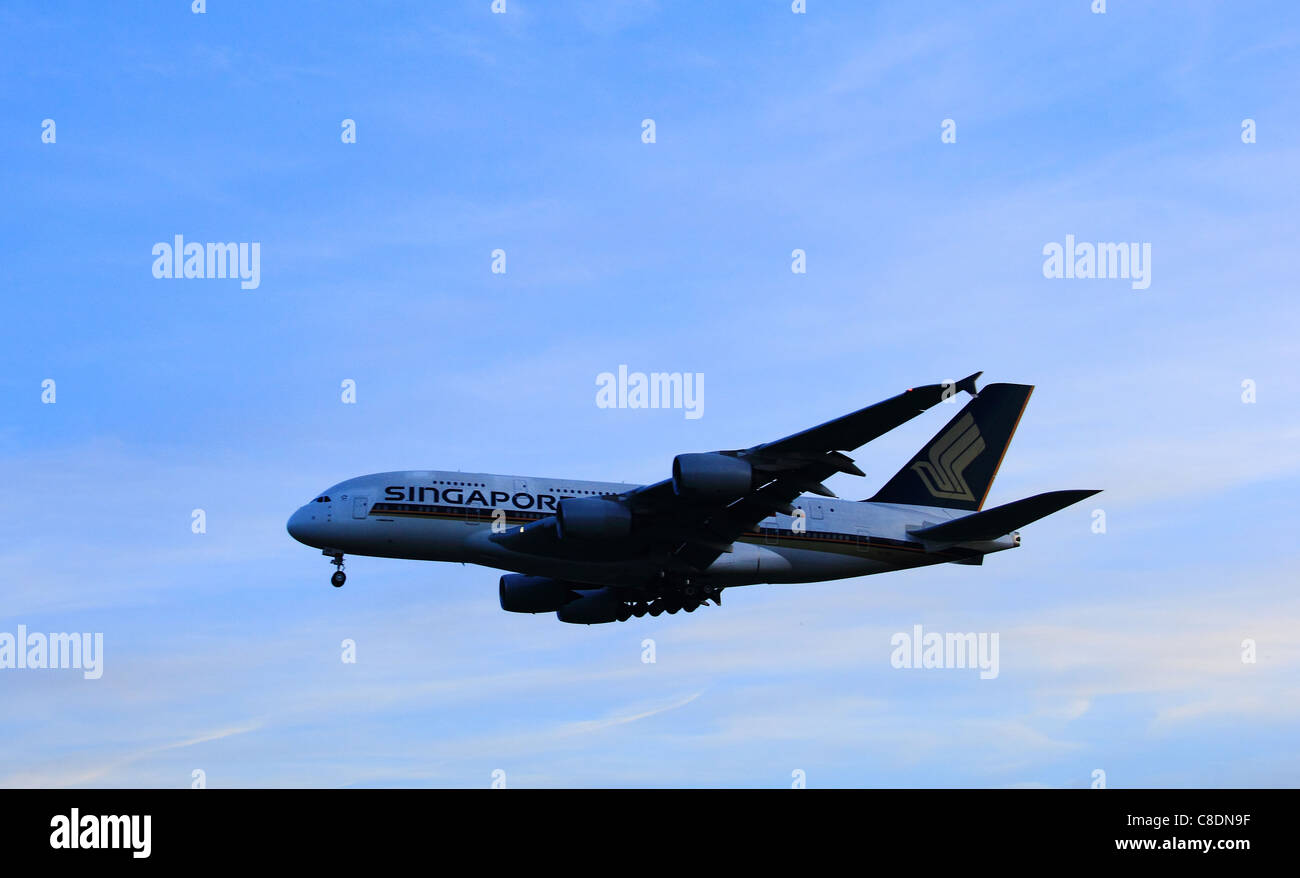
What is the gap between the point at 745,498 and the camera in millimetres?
44562

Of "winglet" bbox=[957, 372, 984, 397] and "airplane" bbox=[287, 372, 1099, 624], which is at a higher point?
"winglet" bbox=[957, 372, 984, 397]

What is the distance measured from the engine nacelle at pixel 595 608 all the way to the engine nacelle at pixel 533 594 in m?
0.33

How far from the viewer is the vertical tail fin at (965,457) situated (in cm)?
5491

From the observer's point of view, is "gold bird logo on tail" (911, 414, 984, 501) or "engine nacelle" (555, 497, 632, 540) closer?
"engine nacelle" (555, 497, 632, 540)

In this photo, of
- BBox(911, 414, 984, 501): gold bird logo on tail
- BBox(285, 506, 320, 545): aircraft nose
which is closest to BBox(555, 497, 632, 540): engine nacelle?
BBox(285, 506, 320, 545): aircraft nose

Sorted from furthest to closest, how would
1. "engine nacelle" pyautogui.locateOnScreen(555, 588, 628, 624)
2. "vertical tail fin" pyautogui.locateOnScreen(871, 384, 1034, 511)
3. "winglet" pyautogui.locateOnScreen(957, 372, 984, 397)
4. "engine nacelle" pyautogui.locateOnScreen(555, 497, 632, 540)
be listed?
"vertical tail fin" pyautogui.locateOnScreen(871, 384, 1034, 511) → "engine nacelle" pyautogui.locateOnScreen(555, 588, 628, 624) → "engine nacelle" pyautogui.locateOnScreen(555, 497, 632, 540) → "winglet" pyautogui.locateOnScreen(957, 372, 984, 397)

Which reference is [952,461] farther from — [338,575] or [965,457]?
[338,575]

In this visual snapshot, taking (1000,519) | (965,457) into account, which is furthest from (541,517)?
(965,457)

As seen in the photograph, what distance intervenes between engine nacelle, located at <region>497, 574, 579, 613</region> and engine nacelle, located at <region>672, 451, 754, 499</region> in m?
12.6

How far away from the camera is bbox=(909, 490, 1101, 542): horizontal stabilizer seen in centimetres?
4472

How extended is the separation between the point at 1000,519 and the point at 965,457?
27.2ft

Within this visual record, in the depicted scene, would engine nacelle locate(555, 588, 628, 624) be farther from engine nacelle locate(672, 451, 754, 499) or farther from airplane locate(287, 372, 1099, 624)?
engine nacelle locate(672, 451, 754, 499)
